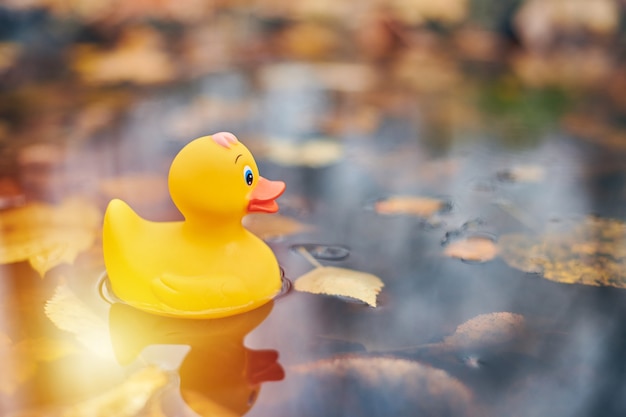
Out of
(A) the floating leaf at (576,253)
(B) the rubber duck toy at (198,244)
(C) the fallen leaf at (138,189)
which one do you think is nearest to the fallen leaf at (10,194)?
(C) the fallen leaf at (138,189)

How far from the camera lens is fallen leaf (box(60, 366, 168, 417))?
1.26 metres

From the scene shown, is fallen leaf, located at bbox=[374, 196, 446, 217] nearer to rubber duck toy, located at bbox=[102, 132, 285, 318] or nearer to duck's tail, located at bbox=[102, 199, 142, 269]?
rubber duck toy, located at bbox=[102, 132, 285, 318]

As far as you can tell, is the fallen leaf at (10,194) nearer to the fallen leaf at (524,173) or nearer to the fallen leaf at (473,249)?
the fallen leaf at (473,249)

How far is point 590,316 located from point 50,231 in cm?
135

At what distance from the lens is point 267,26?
4629mm

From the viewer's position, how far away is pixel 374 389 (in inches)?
52.8

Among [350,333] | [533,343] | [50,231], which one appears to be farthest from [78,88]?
[533,343]

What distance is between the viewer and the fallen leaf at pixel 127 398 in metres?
1.26

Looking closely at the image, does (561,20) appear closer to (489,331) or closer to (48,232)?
(489,331)

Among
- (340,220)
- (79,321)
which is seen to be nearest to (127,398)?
(79,321)

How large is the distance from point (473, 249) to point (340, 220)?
1.25ft

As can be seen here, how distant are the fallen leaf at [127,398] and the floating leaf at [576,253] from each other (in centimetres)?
92

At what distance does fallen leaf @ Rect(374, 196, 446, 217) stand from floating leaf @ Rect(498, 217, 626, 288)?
254mm

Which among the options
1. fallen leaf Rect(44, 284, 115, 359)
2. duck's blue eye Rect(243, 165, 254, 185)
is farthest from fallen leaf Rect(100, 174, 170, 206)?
duck's blue eye Rect(243, 165, 254, 185)
